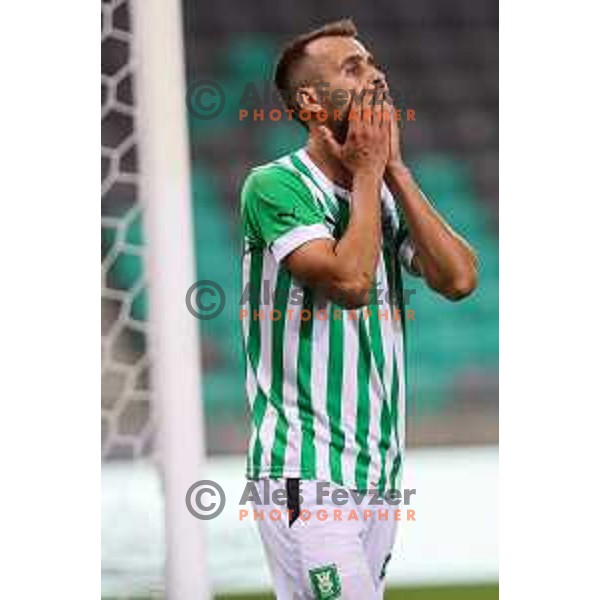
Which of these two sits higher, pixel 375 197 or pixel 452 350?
pixel 375 197

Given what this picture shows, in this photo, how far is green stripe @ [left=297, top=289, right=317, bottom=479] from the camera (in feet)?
4.99

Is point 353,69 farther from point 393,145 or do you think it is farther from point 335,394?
point 335,394

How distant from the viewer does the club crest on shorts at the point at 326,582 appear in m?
1.50

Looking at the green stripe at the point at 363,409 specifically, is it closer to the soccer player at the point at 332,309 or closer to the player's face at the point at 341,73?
the soccer player at the point at 332,309

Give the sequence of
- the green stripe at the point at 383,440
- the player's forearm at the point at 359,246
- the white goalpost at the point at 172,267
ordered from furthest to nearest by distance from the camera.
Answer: the white goalpost at the point at 172,267, the green stripe at the point at 383,440, the player's forearm at the point at 359,246

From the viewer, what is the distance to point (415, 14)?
5.63 ft

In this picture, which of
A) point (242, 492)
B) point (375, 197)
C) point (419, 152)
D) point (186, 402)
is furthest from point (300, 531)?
point (419, 152)

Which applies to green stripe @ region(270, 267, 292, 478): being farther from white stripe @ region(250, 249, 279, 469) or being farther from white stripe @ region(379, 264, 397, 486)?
white stripe @ region(379, 264, 397, 486)

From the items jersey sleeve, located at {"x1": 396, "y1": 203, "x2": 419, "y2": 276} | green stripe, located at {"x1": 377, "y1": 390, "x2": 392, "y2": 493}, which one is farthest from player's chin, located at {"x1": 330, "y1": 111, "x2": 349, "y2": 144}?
green stripe, located at {"x1": 377, "y1": 390, "x2": 392, "y2": 493}

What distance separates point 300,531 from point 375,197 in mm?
378

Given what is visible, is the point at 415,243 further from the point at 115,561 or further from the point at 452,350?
the point at 115,561

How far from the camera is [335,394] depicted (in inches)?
61.3

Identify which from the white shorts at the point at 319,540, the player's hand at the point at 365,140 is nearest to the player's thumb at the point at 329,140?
the player's hand at the point at 365,140

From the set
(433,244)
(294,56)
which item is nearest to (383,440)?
(433,244)
